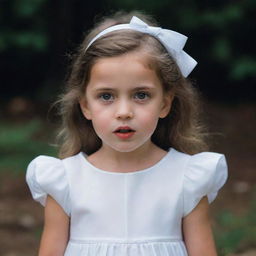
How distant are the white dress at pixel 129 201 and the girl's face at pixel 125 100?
169 millimetres

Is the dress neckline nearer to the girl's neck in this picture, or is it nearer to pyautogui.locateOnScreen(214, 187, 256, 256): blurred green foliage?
the girl's neck

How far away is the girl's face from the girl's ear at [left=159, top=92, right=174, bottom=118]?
0.10m

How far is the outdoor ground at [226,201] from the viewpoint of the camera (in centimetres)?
466

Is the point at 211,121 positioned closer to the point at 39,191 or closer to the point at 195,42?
the point at 195,42

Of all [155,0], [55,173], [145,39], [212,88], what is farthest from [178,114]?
[212,88]

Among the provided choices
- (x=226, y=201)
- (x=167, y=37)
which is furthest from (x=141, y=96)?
(x=226, y=201)

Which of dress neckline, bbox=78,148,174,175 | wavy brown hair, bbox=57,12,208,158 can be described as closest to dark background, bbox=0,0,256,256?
wavy brown hair, bbox=57,12,208,158

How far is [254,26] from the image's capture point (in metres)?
8.17

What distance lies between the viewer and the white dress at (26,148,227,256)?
2.74 meters

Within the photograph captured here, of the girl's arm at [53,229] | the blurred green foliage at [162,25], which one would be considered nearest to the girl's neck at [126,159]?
the girl's arm at [53,229]

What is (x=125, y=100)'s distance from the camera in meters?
2.64

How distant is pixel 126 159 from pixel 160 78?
339mm

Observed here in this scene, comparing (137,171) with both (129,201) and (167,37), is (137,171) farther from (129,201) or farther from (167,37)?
(167,37)

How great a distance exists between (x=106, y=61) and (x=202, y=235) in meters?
0.74
